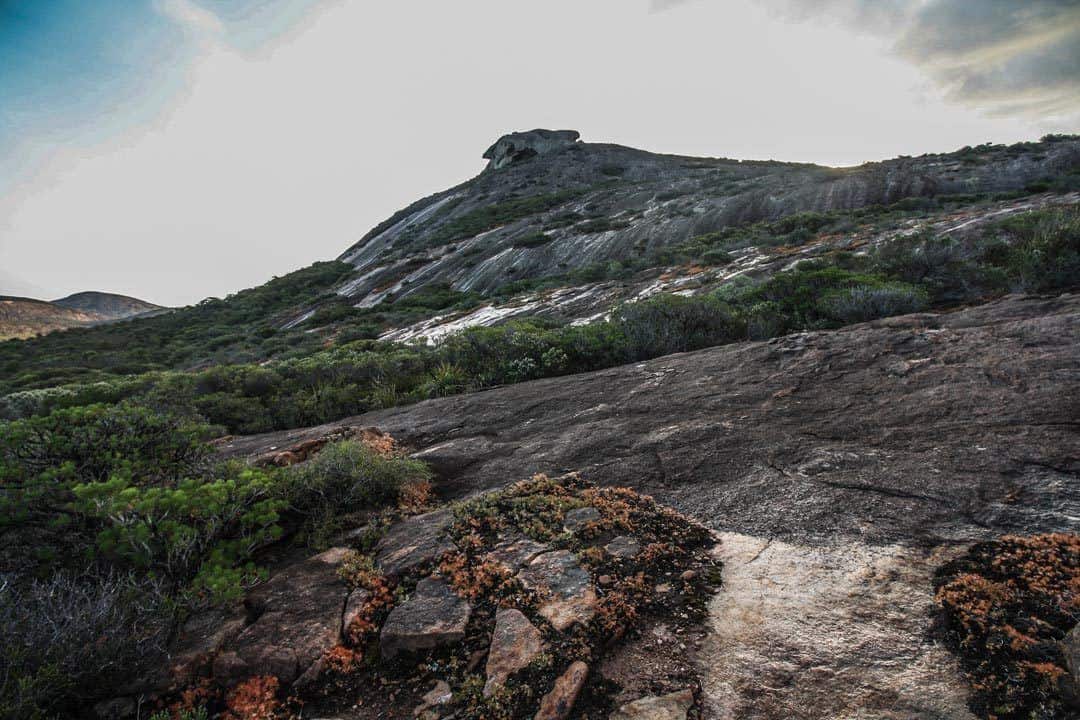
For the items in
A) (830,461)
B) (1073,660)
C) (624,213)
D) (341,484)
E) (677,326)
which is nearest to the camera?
→ (1073,660)

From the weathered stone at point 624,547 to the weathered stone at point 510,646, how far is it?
0.87 meters

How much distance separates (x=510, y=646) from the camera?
2918 millimetres

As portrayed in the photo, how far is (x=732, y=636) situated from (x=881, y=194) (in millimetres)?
34731

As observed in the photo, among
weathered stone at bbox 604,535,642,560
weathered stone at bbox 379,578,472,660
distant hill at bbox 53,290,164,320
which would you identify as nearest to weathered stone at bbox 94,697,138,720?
weathered stone at bbox 379,578,472,660

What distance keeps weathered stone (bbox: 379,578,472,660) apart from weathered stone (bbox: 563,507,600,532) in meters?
1.07

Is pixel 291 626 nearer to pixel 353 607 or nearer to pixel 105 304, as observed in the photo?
pixel 353 607

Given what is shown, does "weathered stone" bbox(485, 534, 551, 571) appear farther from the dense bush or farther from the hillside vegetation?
the dense bush

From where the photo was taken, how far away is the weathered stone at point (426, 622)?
10.2 ft

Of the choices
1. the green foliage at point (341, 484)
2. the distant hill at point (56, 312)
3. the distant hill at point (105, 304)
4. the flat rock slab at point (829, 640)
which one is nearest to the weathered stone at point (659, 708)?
the flat rock slab at point (829, 640)

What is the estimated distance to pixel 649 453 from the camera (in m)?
5.26

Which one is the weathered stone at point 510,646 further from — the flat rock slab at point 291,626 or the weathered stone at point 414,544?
the flat rock slab at point 291,626

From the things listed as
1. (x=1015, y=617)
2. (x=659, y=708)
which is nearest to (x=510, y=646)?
(x=659, y=708)

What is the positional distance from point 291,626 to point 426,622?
3.22 feet

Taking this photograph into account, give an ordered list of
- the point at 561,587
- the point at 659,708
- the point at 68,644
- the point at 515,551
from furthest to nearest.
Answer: the point at 515,551 → the point at 561,587 → the point at 68,644 → the point at 659,708
